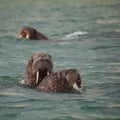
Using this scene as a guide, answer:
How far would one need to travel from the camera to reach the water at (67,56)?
1245 centimetres

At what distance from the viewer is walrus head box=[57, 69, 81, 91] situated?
43.9 feet

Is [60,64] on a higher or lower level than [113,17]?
lower

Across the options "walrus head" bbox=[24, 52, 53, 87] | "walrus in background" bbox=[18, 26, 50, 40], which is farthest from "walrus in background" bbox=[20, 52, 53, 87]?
"walrus in background" bbox=[18, 26, 50, 40]

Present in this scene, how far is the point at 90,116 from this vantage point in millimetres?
11852

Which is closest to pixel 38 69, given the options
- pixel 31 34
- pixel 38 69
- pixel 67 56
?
pixel 38 69

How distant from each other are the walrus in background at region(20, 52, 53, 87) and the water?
0.29 meters

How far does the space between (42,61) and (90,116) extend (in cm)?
237

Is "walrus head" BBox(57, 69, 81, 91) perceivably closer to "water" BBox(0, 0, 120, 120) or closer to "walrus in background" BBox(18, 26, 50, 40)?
"water" BBox(0, 0, 120, 120)

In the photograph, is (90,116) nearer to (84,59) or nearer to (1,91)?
(1,91)

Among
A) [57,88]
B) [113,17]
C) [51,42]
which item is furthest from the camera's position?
[113,17]

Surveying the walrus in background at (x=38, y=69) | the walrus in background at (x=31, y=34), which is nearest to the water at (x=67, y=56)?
the walrus in background at (x=38, y=69)

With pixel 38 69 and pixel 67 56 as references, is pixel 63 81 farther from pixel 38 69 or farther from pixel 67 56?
pixel 67 56

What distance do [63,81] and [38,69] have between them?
672 mm

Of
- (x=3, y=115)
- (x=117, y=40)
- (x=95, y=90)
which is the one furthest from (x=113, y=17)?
(x=3, y=115)
